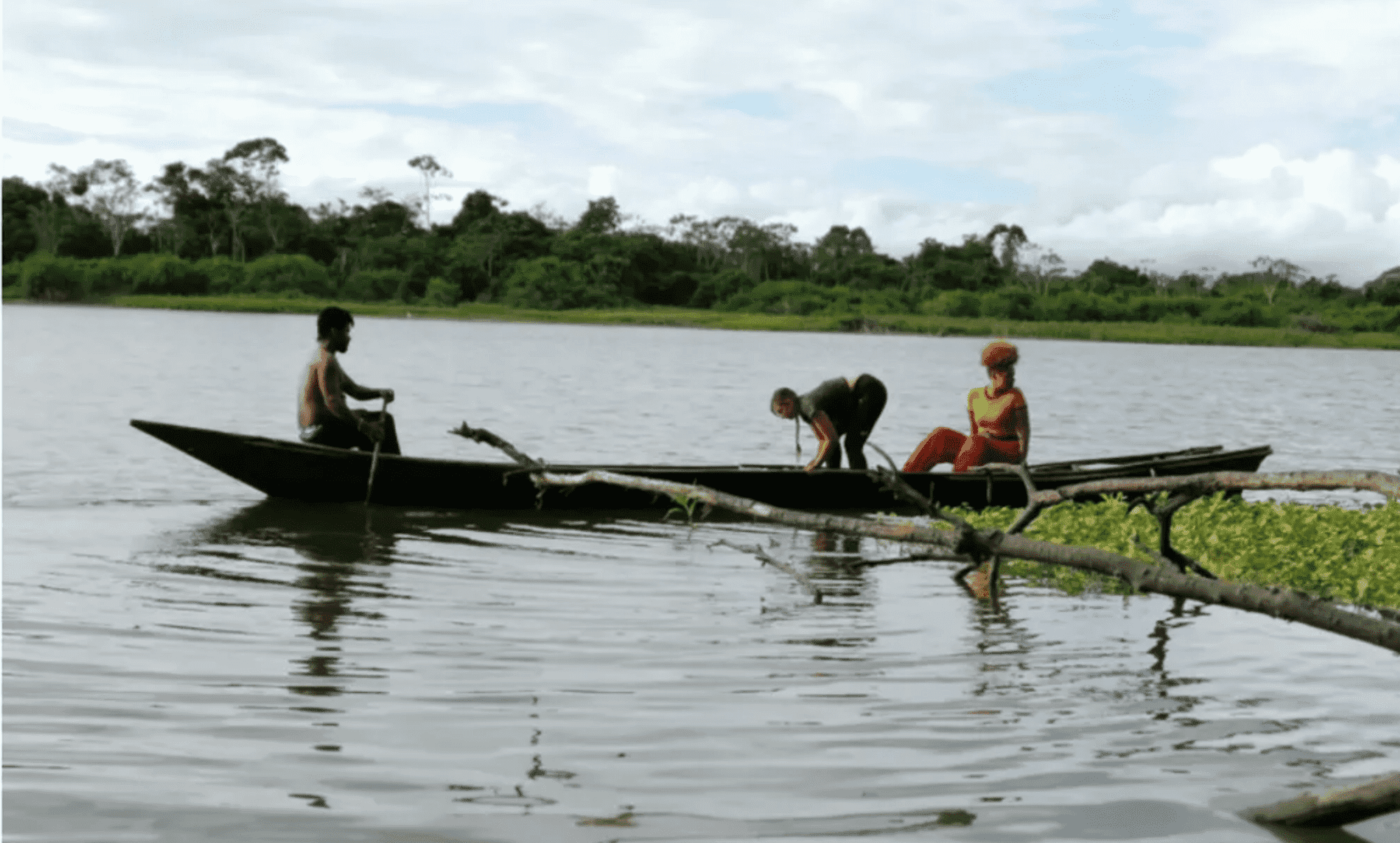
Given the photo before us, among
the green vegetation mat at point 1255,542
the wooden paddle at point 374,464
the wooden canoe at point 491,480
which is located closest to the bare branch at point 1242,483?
the green vegetation mat at point 1255,542

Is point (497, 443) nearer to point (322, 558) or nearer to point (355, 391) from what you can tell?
point (322, 558)

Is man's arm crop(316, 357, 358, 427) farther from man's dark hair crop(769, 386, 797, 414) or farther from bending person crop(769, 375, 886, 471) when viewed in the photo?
bending person crop(769, 375, 886, 471)

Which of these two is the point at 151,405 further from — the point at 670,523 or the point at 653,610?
the point at 653,610

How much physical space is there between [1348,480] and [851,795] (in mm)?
1904

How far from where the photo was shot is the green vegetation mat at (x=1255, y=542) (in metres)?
Answer: 8.30

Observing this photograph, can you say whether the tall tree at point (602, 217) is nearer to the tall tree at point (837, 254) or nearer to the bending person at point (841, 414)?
the tall tree at point (837, 254)

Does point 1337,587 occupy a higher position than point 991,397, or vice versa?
point 991,397

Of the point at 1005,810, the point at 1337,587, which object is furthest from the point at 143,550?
the point at 1337,587

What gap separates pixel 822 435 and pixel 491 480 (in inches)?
111

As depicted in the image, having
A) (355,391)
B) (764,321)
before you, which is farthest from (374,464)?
(764,321)

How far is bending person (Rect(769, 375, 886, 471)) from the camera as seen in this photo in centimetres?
1150

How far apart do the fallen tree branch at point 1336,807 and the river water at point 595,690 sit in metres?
0.08

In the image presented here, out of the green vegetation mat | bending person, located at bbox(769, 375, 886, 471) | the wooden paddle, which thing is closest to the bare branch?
the green vegetation mat

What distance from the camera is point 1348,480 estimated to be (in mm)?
4070
